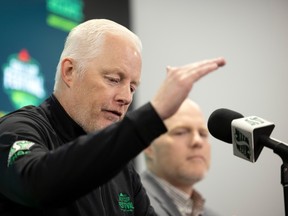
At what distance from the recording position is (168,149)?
9.71 feet

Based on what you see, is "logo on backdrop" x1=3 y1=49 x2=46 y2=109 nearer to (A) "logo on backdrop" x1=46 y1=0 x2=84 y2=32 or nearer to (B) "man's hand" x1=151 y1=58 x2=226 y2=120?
(A) "logo on backdrop" x1=46 y1=0 x2=84 y2=32

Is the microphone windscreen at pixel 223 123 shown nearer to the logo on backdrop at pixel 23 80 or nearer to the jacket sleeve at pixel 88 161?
the jacket sleeve at pixel 88 161

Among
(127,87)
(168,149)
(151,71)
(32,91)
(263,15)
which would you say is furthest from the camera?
(263,15)

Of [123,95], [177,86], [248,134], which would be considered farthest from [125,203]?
[177,86]

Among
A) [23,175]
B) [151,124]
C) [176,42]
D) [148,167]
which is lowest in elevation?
[148,167]

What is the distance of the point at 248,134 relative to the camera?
126 cm

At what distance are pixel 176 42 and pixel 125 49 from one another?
7.88 feet

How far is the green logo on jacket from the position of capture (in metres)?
1.70

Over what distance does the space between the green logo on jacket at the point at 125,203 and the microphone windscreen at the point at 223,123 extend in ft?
1.42

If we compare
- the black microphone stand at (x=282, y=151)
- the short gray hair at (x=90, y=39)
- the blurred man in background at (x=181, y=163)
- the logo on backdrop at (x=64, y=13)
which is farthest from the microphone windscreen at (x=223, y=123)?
the logo on backdrop at (x=64, y=13)

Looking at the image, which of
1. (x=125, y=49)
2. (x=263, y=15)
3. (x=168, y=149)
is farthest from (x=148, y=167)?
Answer: (x=263, y=15)

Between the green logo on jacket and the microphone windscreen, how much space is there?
0.43 metres

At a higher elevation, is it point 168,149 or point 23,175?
point 23,175

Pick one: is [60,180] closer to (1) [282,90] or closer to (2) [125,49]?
(2) [125,49]
